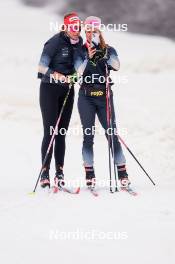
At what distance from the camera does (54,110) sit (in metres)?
6.70

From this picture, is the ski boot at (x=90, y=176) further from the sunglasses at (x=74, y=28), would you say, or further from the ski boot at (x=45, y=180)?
the sunglasses at (x=74, y=28)

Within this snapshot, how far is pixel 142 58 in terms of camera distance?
1591 cm

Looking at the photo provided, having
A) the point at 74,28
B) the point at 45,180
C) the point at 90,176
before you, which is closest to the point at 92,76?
the point at 74,28

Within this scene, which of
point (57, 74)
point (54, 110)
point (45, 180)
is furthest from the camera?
point (45, 180)

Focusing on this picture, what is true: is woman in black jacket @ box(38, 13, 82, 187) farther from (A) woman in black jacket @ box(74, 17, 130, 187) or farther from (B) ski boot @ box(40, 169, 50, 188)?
(A) woman in black jacket @ box(74, 17, 130, 187)

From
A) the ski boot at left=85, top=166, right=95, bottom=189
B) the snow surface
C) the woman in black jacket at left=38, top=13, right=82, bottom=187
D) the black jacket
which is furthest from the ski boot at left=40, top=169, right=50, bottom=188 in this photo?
the black jacket

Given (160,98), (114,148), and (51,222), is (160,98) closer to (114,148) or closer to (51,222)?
(114,148)

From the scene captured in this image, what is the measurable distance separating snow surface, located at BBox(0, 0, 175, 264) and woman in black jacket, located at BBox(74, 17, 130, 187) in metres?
0.63

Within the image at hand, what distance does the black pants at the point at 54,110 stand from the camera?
21.7 ft

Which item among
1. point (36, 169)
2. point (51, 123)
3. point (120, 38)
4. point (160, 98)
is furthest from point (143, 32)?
point (51, 123)

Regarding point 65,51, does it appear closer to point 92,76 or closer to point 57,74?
point 57,74

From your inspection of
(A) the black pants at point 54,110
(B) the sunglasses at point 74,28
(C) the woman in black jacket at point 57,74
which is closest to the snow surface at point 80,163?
(A) the black pants at point 54,110

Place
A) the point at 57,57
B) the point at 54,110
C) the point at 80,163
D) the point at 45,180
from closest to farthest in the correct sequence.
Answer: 1. the point at 57,57
2. the point at 54,110
3. the point at 45,180
4. the point at 80,163

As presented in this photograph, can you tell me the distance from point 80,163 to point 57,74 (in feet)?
15.5
